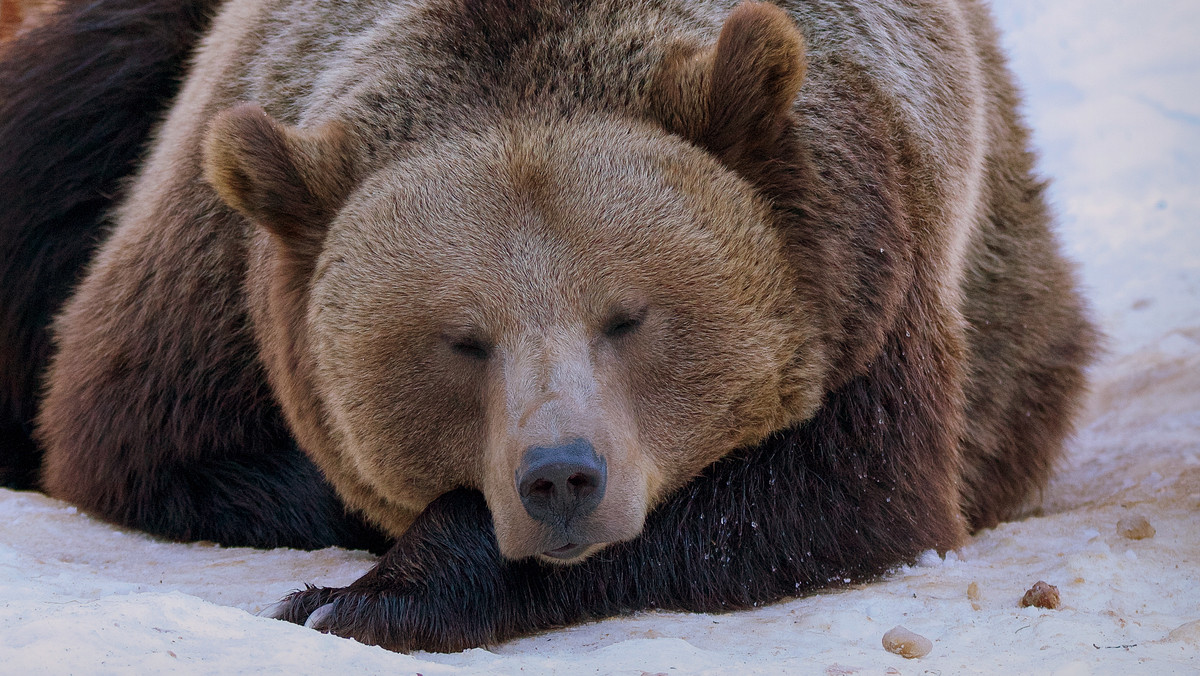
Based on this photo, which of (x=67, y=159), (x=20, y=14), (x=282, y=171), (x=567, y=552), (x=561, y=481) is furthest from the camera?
(x=20, y=14)

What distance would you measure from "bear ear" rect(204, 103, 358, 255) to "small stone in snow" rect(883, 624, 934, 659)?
7.26ft

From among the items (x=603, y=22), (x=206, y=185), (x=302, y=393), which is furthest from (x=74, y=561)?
(x=603, y=22)

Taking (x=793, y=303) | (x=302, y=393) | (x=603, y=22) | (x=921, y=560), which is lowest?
(x=921, y=560)

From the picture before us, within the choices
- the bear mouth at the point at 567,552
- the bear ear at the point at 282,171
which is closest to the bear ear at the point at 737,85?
the bear ear at the point at 282,171

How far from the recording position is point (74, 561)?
14.8 feet

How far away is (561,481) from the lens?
3.32 meters

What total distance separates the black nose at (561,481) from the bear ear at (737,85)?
1183 millimetres

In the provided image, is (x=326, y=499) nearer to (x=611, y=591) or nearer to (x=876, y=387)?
(x=611, y=591)

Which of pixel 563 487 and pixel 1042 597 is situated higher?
pixel 563 487

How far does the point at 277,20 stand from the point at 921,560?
3357 mm

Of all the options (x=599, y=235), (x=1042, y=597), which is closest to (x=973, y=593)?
(x=1042, y=597)

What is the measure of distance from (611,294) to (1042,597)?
1.58 m

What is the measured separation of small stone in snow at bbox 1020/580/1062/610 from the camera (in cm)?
371

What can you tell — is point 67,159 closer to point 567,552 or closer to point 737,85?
point 737,85
